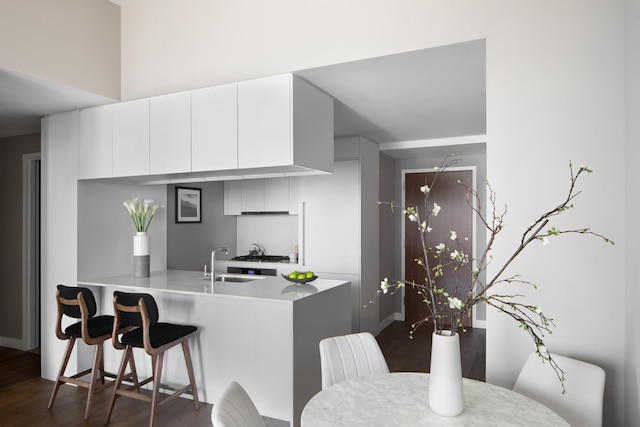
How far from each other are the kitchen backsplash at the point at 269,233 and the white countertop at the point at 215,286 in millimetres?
2148

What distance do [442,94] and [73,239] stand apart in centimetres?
341

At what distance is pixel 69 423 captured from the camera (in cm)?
300

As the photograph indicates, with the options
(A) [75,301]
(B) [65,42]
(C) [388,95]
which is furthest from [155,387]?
(C) [388,95]

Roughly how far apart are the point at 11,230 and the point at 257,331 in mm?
3754

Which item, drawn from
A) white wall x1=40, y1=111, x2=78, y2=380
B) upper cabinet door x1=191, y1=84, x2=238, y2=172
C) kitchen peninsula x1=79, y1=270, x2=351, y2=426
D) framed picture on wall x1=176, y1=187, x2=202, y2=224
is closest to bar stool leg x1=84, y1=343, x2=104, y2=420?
kitchen peninsula x1=79, y1=270, x2=351, y2=426

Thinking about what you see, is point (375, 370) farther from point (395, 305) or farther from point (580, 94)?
point (395, 305)

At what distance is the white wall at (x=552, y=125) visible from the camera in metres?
2.06

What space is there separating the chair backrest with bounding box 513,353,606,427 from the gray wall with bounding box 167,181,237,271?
4.15 meters

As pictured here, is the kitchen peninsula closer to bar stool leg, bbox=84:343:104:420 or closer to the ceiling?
bar stool leg, bbox=84:343:104:420

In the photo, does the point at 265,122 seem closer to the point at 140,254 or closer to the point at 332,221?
the point at 140,254

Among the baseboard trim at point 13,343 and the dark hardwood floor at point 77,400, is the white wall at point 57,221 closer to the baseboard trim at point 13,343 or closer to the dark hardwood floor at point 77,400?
the dark hardwood floor at point 77,400

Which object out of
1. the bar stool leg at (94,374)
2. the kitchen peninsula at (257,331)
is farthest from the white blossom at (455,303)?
the bar stool leg at (94,374)

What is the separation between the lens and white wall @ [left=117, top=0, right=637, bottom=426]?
2061mm

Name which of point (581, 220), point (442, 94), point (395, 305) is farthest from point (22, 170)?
point (581, 220)
